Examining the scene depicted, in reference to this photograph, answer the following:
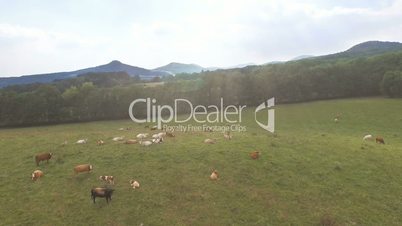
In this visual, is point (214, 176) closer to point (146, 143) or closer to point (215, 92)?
point (146, 143)

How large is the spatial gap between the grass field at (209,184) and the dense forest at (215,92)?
4441cm

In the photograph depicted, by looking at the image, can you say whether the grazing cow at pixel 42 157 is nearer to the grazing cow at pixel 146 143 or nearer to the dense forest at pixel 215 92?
the grazing cow at pixel 146 143

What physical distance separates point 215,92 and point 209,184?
5855 cm

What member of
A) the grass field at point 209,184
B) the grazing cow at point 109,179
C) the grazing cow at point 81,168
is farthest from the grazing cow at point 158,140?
the grazing cow at point 109,179

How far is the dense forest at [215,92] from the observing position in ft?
250

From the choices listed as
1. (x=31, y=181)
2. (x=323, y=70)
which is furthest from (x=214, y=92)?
(x=31, y=181)

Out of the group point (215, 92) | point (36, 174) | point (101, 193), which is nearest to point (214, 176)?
point (101, 193)

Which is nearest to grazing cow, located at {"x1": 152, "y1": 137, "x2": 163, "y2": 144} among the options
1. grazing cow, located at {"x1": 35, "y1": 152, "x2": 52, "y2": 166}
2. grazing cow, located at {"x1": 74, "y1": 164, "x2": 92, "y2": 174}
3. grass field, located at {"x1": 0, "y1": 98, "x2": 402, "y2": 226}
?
grass field, located at {"x1": 0, "y1": 98, "x2": 402, "y2": 226}

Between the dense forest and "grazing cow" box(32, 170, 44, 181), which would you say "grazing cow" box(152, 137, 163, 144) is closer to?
"grazing cow" box(32, 170, 44, 181)

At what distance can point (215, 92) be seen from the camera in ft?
262

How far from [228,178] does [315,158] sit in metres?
8.13

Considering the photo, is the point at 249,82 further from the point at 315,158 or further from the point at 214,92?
the point at 315,158

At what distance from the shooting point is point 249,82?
81.1m

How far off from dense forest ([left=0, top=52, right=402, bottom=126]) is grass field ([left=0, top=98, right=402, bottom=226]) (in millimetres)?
44409
